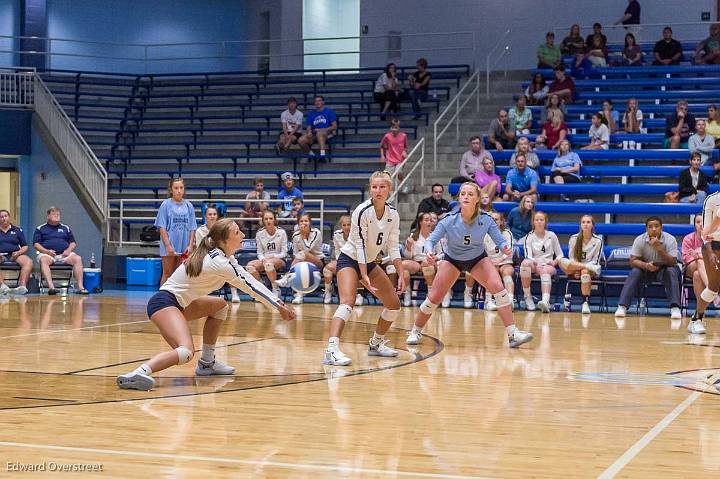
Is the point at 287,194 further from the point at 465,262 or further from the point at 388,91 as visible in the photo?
the point at 465,262

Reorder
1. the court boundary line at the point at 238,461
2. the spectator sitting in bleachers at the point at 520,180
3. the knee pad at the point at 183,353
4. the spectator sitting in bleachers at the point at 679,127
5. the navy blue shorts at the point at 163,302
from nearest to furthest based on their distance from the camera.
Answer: the court boundary line at the point at 238,461
the knee pad at the point at 183,353
the navy blue shorts at the point at 163,302
the spectator sitting in bleachers at the point at 520,180
the spectator sitting in bleachers at the point at 679,127

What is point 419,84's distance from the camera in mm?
23297

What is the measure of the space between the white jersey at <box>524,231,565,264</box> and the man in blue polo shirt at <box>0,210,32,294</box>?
865 cm

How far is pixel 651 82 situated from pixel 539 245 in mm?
8064

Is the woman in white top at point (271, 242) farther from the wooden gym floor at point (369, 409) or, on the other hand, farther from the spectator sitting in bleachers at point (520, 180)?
the wooden gym floor at point (369, 409)

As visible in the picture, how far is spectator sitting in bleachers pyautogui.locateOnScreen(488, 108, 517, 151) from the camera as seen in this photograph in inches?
802

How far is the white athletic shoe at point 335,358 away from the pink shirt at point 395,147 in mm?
12043

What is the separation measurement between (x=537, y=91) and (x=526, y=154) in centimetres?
354

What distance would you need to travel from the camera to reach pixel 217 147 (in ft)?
78.9

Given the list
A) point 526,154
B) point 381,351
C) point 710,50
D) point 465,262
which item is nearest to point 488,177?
point 526,154

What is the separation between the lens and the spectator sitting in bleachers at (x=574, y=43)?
76.2 ft

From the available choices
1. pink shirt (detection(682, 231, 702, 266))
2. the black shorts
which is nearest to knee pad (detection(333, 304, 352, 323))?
the black shorts

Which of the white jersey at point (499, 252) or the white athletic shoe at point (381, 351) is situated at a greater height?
the white jersey at point (499, 252)

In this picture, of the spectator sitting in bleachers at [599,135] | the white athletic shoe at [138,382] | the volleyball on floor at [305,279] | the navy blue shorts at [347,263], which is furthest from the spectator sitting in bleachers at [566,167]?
the white athletic shoe at [138,382]
